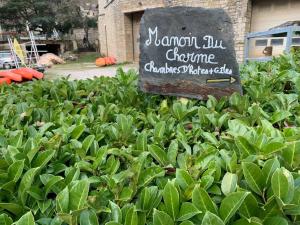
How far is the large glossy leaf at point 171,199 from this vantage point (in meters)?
0.85

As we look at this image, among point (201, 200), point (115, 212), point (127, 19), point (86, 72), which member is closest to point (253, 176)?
point (201, 200)

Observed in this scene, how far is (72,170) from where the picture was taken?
3.37ft

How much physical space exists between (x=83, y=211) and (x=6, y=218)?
0.19 m

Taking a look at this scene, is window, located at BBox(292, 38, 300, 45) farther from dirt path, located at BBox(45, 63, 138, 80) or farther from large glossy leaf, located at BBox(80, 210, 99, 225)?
dirt path, located at BBox(45, 63, 138, 80)

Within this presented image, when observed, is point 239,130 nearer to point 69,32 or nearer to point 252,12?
point 252,12

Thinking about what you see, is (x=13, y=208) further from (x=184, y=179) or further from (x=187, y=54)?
(x=187, y=54)

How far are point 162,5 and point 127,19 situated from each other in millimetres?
3419

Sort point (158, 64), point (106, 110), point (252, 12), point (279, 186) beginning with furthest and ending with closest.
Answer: point (252, 12) < point (158, 64) < point (106, 110) < point (279, 186)

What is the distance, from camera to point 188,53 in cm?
190

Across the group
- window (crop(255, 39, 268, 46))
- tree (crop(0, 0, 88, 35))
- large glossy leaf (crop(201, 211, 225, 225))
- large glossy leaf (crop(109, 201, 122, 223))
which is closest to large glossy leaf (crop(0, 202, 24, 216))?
large glossy leaf (crop(109, 201, 122, 223))

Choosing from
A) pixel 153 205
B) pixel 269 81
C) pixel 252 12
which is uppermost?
pixel 252 12

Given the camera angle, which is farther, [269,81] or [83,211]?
[269,81]

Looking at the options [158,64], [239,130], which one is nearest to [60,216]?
[239,130]

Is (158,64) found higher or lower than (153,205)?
higher
